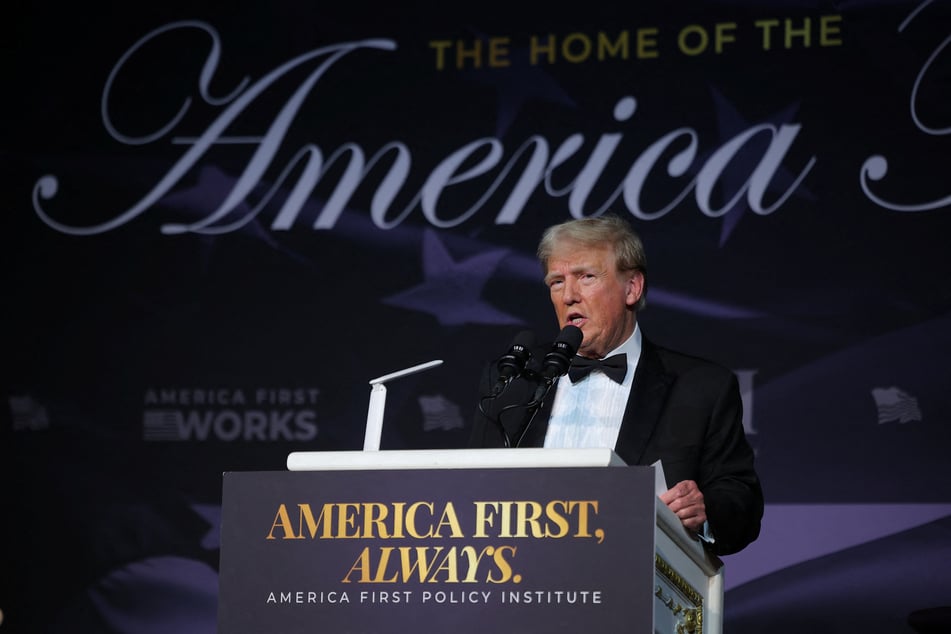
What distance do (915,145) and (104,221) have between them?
313 cm

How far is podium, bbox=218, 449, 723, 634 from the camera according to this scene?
91.2 inches

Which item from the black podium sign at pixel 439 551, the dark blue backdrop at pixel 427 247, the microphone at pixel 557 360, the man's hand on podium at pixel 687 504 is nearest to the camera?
the black podium sign at pixel 439 551

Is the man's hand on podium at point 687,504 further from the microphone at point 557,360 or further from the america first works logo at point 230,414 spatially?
the america first works logo at point 230,414

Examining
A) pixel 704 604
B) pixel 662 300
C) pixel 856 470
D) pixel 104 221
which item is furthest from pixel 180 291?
pixel 704 604

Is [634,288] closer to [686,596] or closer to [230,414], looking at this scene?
[686,596]

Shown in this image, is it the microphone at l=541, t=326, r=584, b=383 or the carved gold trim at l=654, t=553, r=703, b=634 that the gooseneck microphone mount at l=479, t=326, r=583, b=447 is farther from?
the carved gold trim at l=654, t=553, r=703, b=634

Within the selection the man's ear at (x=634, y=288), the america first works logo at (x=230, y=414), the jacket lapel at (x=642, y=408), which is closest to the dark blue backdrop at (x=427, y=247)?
the america first works logo at (x=230, y=414)

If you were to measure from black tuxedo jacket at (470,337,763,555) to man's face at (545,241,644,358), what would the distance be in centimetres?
14

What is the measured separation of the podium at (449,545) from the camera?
7.60 ft

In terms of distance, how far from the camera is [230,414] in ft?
17.9

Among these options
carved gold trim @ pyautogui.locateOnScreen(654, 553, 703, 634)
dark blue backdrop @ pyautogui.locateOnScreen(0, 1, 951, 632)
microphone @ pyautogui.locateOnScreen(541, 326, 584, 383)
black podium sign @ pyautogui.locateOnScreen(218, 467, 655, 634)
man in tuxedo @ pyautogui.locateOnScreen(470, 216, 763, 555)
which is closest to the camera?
black podium sign @ pyautogui.locateOnScreen(218, 467, 655, 634)

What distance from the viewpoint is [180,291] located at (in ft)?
18.4

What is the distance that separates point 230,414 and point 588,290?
2269 mm

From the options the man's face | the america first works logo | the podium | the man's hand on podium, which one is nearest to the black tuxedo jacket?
the man's face
